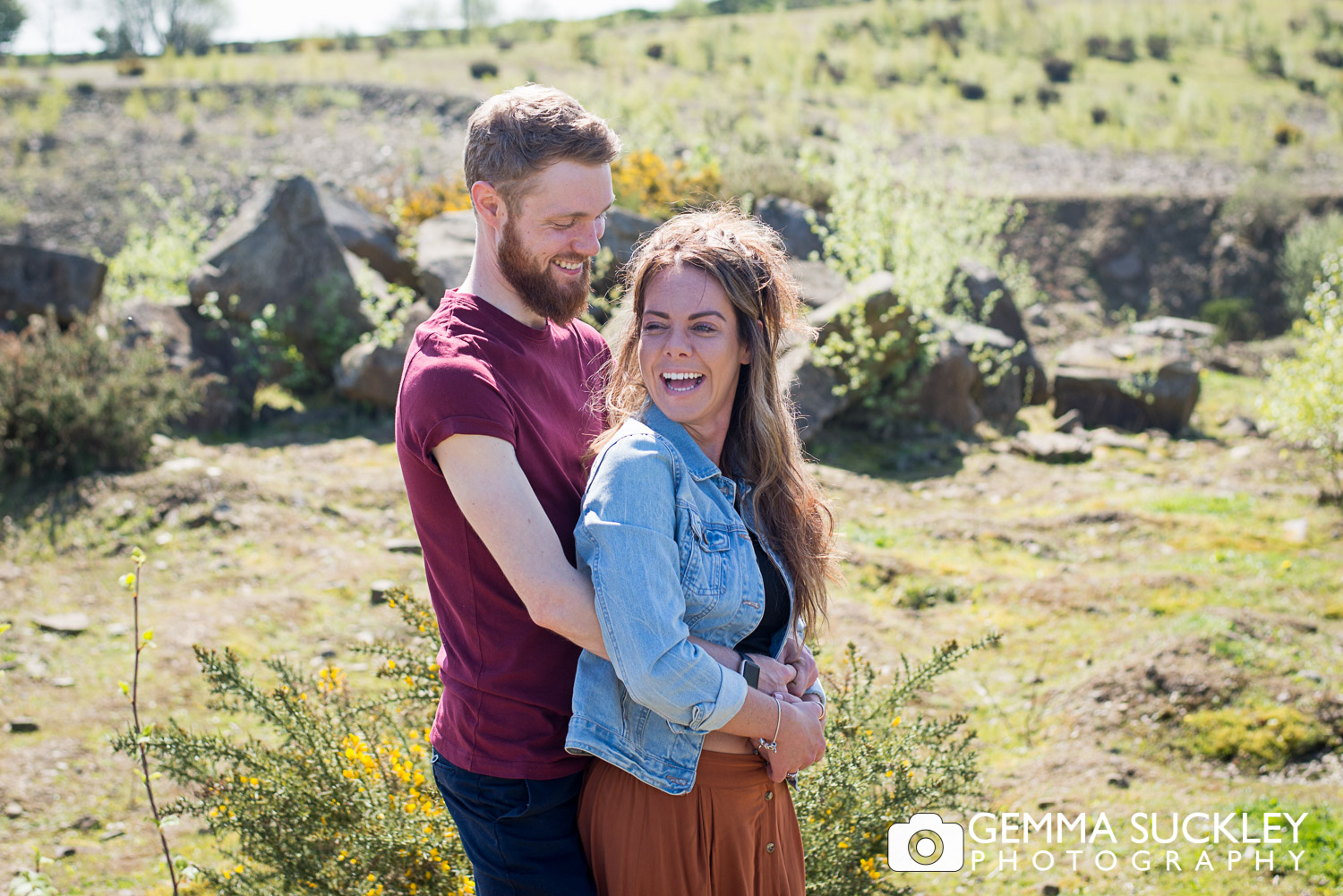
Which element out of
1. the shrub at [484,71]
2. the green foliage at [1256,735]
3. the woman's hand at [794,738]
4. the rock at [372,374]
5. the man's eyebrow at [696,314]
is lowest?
the green foliage at [1256,735]

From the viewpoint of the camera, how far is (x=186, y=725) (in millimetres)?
4391

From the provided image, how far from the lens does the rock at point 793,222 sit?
10.6 metres

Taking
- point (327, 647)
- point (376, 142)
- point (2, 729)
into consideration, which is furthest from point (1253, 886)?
point (376, 142)

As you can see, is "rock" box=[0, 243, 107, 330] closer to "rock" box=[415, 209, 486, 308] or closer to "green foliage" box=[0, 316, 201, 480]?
"green foliage" box=[0, 316, 201, 480]

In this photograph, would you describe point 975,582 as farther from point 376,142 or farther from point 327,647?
point 376,142

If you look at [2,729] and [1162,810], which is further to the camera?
[2,729]

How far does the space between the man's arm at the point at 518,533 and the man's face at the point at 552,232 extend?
426mm

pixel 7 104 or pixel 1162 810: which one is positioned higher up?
pixel 7 104

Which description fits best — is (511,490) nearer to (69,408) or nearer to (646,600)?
(646,600)

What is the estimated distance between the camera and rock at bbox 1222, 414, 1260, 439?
31.7 feet

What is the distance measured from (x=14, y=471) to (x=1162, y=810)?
23.3 feet

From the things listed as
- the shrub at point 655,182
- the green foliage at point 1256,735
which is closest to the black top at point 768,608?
the green foliage at point 1256,735

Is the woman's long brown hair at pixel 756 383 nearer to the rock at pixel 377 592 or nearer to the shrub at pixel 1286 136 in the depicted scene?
the rock at pixel 377 592

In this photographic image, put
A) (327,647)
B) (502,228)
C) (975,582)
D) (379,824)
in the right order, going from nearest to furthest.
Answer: (502,228) → (379,824) → (327,647) → (975,582)
